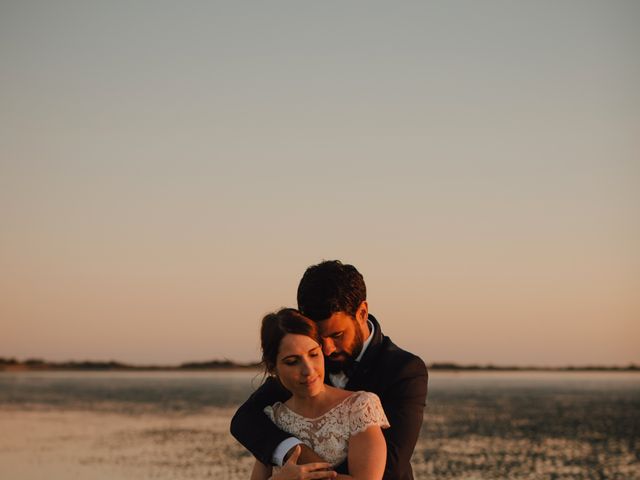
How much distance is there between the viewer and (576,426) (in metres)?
49.7

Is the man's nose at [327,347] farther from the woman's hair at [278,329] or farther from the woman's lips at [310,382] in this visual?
the woman's lips at [310,382]

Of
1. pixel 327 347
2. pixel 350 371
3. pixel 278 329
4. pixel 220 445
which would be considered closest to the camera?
pixel 278 329

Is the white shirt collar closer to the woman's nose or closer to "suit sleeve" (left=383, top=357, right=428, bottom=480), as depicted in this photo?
"suit sleeve" (left=383, top=357, right=428, bottom=480)

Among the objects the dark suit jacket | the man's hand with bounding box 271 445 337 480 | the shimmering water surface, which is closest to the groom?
the dark suit jacket

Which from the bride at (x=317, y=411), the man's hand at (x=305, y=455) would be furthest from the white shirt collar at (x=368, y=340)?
the man's hand at (x=305, y=455)

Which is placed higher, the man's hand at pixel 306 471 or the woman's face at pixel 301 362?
the woman's face at pixel 301 362

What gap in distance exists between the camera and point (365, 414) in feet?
15.5

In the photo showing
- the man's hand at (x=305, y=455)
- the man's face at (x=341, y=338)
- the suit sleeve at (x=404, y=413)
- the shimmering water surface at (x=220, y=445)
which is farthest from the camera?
the shimmering water surface at (x=220, y=445)

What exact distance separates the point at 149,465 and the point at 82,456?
304 centimetres

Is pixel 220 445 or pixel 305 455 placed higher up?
pixel 305 455

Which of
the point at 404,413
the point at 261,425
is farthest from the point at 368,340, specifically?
the point at 261,425

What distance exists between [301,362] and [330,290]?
19.4 inches

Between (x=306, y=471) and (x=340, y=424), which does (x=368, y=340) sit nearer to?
(x=340, y=424)

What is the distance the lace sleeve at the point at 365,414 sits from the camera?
471cm
